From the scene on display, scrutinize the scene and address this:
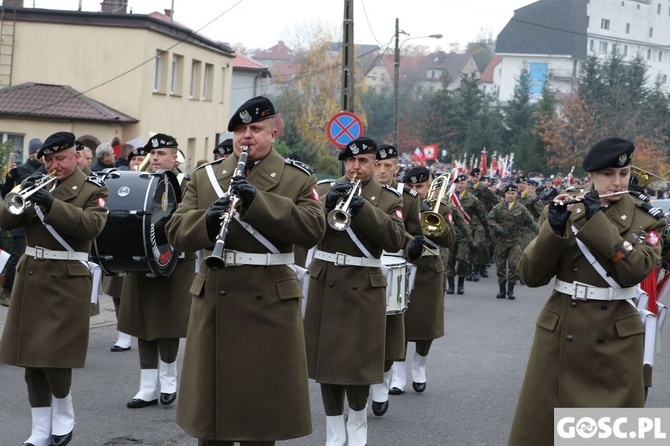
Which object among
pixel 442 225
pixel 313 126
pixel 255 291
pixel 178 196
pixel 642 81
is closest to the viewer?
pixel 255 291

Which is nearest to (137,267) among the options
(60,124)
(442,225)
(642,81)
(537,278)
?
(442,225)

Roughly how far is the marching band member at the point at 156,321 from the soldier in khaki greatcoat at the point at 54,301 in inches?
58.9

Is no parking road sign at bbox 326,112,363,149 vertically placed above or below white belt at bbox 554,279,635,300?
above

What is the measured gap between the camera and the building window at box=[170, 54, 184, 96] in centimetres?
3791

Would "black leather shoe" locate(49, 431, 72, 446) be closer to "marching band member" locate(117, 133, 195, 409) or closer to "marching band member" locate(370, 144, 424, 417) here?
"marching band member" locate(117, 133, 195, 409)

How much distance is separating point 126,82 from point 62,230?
2703 cm

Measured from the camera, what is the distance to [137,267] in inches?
361

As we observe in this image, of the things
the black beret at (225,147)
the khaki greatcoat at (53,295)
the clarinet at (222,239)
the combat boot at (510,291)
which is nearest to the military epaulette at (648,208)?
the clarinet at (222,239)

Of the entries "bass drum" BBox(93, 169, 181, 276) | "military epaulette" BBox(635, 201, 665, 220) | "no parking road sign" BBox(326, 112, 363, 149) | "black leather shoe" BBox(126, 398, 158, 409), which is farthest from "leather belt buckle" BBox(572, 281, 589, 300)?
"no parking road sign" BBox(326, 112, 363, 149)

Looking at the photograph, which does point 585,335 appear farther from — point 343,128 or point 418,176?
point 343,128

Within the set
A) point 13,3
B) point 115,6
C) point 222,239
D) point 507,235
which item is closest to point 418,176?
point 222,239

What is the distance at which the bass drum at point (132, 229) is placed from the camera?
905 centimetres

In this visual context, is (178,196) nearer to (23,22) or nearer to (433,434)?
(433,434)

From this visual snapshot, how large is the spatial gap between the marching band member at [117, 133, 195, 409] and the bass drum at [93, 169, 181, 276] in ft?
1.04
